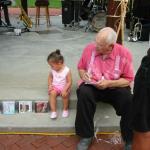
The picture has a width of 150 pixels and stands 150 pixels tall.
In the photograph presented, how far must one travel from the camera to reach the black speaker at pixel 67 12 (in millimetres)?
9281

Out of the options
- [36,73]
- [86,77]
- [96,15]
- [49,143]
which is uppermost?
[96,15]

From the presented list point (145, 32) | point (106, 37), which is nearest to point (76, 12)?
point (145, 32)

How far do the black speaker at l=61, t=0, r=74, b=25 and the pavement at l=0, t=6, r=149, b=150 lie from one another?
124cm

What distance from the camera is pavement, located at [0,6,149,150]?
412 cm

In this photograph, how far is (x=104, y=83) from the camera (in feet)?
12.3

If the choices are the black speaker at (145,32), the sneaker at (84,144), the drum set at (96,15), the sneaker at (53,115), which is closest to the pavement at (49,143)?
the sneaker at (84,144)

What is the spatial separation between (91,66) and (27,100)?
0.84m

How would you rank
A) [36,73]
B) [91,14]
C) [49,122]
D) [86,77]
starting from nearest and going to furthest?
[86,77], [49,122], [36,73], [91,14]

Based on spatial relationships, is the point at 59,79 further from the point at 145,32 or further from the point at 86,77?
the point at 145,32

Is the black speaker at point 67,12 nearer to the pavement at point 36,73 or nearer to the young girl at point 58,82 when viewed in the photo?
the pavement at point 36,73

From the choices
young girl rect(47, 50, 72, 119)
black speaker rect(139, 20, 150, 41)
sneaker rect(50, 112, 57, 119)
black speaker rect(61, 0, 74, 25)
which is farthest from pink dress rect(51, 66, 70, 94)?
black speaker rect(61, 0, 74, 25)

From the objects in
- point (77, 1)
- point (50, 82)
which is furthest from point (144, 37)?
point (50, 82)

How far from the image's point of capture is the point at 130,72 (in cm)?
387

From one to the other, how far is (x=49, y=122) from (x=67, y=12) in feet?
18.4
